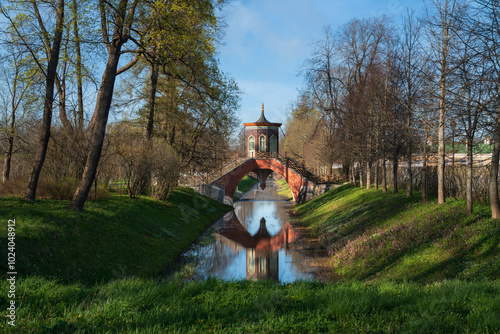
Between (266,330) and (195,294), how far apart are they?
2105 mm

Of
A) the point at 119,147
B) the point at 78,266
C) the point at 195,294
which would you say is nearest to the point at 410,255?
the point at 195,294

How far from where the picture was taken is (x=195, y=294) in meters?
6.20

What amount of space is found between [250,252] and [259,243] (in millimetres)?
Answer: 2334

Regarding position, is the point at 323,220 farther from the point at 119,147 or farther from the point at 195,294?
the point at 195,294

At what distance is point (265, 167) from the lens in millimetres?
40406

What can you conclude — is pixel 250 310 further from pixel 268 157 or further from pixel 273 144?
pixel 273 144

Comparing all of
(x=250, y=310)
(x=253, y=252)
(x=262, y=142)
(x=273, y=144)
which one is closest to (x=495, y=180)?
(x=250, y=310)

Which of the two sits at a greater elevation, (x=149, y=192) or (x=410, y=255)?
(x=149, y=192)

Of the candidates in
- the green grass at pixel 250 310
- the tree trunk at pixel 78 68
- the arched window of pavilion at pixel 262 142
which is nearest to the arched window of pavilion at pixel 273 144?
the arched window of pavilion at pixel 262 142

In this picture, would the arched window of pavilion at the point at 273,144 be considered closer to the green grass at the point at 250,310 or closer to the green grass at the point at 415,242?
the green grass at the point at 415,242

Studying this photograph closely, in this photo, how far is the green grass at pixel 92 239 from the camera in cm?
823

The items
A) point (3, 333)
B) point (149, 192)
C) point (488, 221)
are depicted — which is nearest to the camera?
point (3, 333)

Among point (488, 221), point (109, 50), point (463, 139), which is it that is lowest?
point (488, 221)

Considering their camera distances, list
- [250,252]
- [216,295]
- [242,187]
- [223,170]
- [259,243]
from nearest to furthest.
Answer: [216,295], [250,252], [259,243], [223,170], [242,187]
